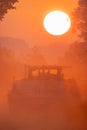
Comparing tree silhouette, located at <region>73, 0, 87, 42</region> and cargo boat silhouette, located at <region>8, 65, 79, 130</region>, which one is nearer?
cargo boat silhouette, located at <region>8, 65, 79, 130</region>

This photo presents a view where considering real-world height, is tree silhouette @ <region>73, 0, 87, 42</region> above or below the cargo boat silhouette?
above

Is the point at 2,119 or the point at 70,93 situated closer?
the point at 2,119

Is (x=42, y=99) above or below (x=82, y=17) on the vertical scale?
below

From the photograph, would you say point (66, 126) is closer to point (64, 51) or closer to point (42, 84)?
point (42, 84)

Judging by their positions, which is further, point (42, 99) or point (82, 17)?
point (82, 17)

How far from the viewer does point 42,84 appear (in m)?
18.4

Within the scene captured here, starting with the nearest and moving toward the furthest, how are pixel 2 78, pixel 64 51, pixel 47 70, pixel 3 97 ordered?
pixel 47 70 < pixel 3 97 < pixel 64 51 < pixel 2 78

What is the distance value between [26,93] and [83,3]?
8435 millimetres

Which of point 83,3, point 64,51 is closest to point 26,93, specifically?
point 64,51

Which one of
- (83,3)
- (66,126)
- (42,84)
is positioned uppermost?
(83,3)

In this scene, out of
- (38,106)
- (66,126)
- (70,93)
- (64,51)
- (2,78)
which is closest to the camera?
(66,126)

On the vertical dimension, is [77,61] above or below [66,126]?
above

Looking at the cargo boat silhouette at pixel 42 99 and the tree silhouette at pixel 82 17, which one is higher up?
the tree silhouette at pixel 82 17

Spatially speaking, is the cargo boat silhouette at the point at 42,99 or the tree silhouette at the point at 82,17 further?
the tree silhouette at the point at 82,17
